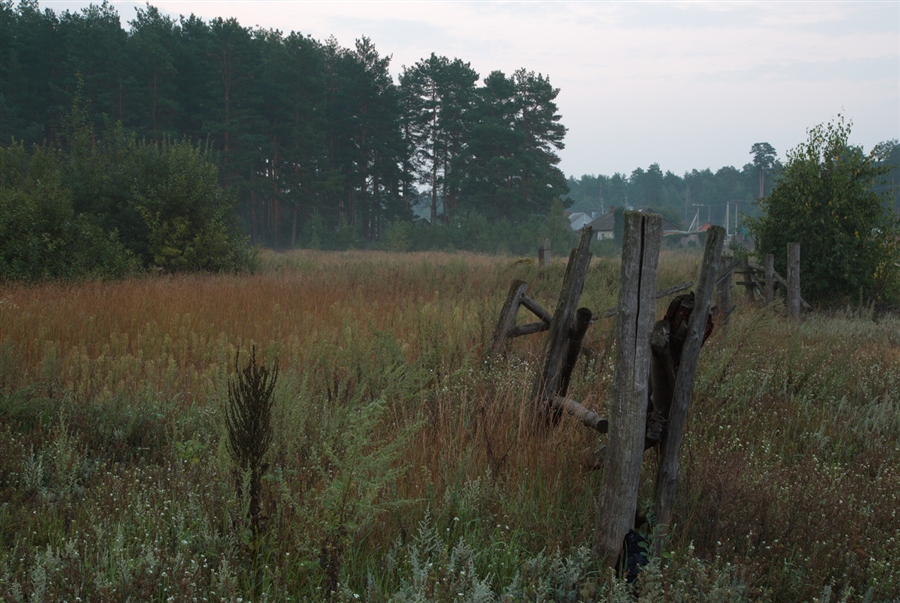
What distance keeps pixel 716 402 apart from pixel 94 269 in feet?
46.3

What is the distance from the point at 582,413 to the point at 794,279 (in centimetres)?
1202

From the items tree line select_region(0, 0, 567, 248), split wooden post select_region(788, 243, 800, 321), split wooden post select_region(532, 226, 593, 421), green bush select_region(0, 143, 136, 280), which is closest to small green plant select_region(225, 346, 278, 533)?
split wooden post select_region(532, 226, 593, 421)

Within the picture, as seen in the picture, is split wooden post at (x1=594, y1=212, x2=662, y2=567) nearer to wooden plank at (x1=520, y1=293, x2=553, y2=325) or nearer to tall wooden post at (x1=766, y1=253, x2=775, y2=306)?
wooden plank at (x1=520, y1=293, x2=553, y2=325)

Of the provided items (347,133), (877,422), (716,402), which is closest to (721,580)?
(716,402)

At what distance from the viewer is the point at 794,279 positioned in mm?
14508

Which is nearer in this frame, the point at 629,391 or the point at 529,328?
the point at 629,391

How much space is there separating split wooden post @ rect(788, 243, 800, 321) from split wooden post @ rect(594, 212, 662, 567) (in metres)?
12.5

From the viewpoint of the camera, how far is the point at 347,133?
179ft

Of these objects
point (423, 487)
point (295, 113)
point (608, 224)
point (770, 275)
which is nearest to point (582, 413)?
point (423, 487)

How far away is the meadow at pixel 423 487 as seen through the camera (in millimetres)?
3109

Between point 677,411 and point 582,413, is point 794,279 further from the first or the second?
point 677,411

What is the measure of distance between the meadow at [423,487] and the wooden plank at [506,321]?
297mm

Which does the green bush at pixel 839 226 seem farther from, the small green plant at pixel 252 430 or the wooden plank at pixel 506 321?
the small green plant at pixel 252 430

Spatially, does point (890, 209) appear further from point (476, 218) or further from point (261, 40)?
point (261, 40)
